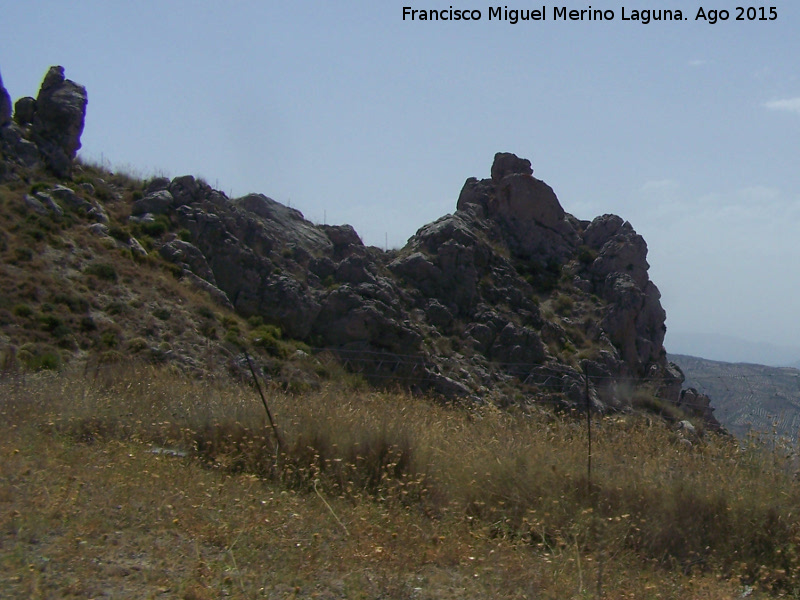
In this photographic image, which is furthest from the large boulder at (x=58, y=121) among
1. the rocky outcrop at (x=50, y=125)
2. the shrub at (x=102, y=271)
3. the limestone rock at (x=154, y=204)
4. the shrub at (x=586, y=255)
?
the shrub at (x=586, y=255)

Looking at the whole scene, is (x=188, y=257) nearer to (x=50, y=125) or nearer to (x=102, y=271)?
(x=102, y=271)

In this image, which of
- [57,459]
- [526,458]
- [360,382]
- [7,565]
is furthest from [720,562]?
[360,382]

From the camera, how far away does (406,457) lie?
7781mm

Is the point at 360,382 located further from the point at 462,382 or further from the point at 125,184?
the point at 125,184

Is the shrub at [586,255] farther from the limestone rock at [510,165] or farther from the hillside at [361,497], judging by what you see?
the hillside at [361,497]

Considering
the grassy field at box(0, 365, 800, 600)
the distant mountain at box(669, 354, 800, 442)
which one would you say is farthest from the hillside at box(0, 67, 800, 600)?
the distant mountain at box(669, 354, 800, 442)

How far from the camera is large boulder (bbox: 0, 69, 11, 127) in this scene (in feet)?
117

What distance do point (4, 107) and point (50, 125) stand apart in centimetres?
233

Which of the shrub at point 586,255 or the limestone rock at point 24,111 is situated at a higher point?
the limestone rock at point 24,111

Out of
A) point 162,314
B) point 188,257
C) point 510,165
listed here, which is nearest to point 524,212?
point 510,165

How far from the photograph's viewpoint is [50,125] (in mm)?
37625

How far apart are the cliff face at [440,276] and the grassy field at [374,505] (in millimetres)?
19128

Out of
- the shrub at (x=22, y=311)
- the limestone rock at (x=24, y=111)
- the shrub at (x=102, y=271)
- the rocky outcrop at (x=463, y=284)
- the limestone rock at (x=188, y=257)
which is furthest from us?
the limestone rock at (x=24, y=111)

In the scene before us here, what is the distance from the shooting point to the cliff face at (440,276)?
1297 inches
